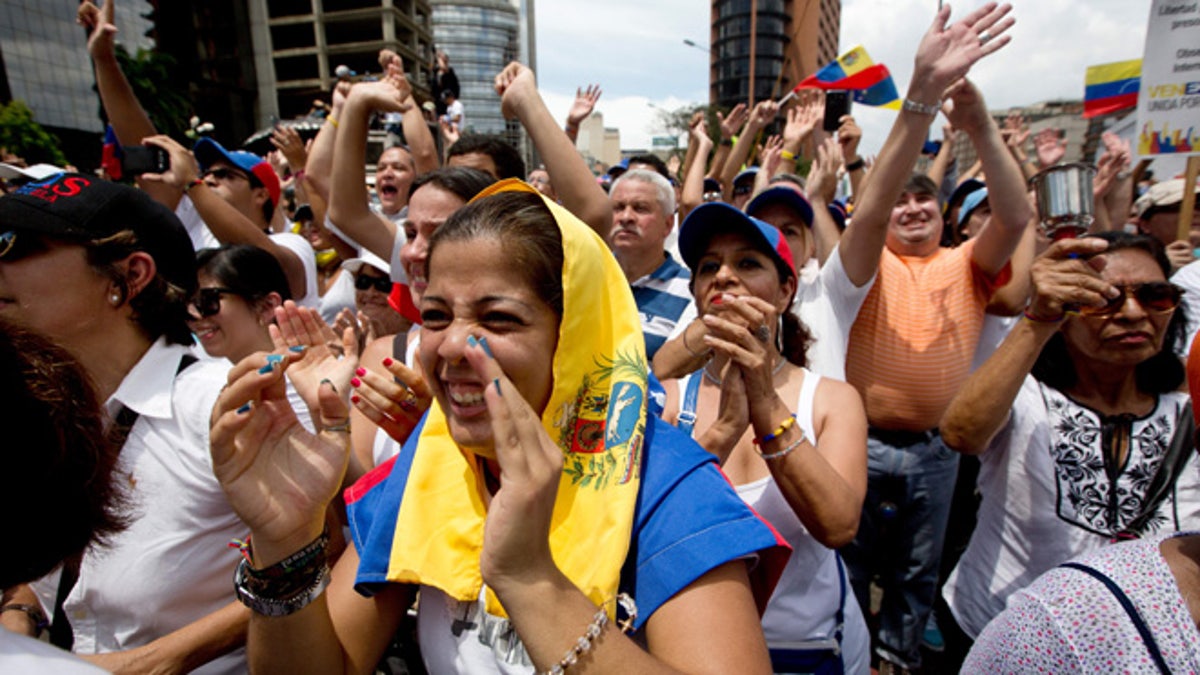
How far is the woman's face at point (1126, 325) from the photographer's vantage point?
2131 millimetres

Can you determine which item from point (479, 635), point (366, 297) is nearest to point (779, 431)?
point (479, 635)

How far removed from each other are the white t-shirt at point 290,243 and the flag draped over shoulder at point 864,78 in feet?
18.2

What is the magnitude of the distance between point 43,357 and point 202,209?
2685 mm

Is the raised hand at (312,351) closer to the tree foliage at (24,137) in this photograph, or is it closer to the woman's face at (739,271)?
the woman's face at (739,271)

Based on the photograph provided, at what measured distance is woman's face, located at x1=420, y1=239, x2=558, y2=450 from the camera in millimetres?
1298

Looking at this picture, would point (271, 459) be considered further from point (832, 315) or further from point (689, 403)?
point (832, 315)

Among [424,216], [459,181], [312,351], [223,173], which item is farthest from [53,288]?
[223,173]

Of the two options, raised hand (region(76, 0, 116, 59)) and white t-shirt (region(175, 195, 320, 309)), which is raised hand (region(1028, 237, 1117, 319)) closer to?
white t-shirt (region(175, 195, 320, 309))

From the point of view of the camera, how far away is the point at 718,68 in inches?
4171

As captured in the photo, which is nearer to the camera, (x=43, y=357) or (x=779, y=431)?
(x=43, y=357)

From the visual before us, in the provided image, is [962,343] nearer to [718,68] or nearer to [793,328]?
[793,328]

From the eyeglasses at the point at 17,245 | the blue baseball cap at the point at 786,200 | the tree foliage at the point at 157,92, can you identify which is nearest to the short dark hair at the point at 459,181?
the eyeglasses at the point at 17,245

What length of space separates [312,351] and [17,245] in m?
0.88

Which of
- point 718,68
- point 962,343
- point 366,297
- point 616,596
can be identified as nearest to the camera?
point 616,596
